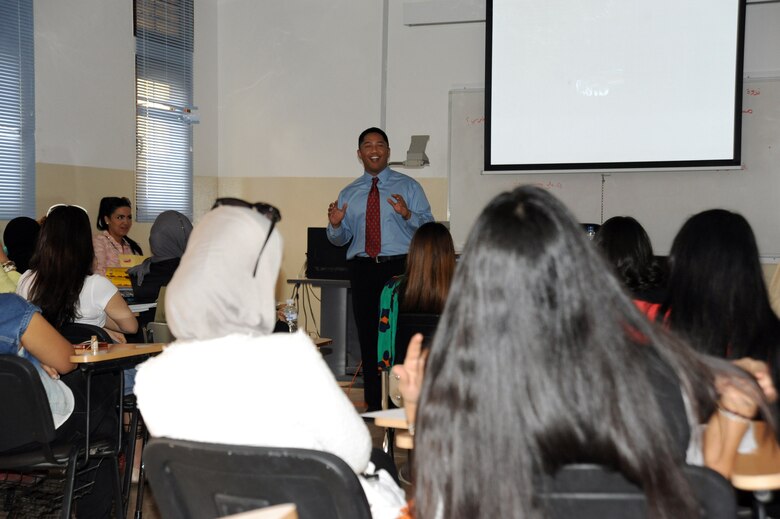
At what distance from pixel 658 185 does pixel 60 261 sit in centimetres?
477

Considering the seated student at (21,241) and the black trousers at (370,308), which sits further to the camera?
the black trousers at (370,308)

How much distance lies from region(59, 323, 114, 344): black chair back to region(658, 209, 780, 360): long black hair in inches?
91.1

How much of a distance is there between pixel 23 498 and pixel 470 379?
11.8 feet

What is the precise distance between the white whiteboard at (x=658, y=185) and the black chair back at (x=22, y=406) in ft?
13.1

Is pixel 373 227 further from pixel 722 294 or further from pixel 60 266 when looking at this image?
pixel 722 294

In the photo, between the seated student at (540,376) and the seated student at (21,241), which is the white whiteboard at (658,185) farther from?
the seated student at (540,376)

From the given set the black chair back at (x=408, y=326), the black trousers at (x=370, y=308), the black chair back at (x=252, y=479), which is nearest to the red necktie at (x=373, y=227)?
the black trousers at (x=370, y=308)

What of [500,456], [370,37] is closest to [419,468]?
[500,456]

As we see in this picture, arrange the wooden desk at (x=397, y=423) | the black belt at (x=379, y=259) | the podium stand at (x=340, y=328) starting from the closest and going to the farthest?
the wooden desk at (x=397, y=423) < the black belt at (x=379, y=259) < the podium stand at (x=340, y=328)

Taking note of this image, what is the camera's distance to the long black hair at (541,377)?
3.80ft

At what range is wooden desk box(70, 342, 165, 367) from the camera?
9.47ft

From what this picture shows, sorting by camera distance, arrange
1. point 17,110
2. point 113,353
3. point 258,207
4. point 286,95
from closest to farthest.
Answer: point 258,207
point 113,353
point 17,110
point 286,95

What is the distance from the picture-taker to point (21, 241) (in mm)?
4461

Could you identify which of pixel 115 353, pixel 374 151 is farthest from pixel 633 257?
pixel 374 151
